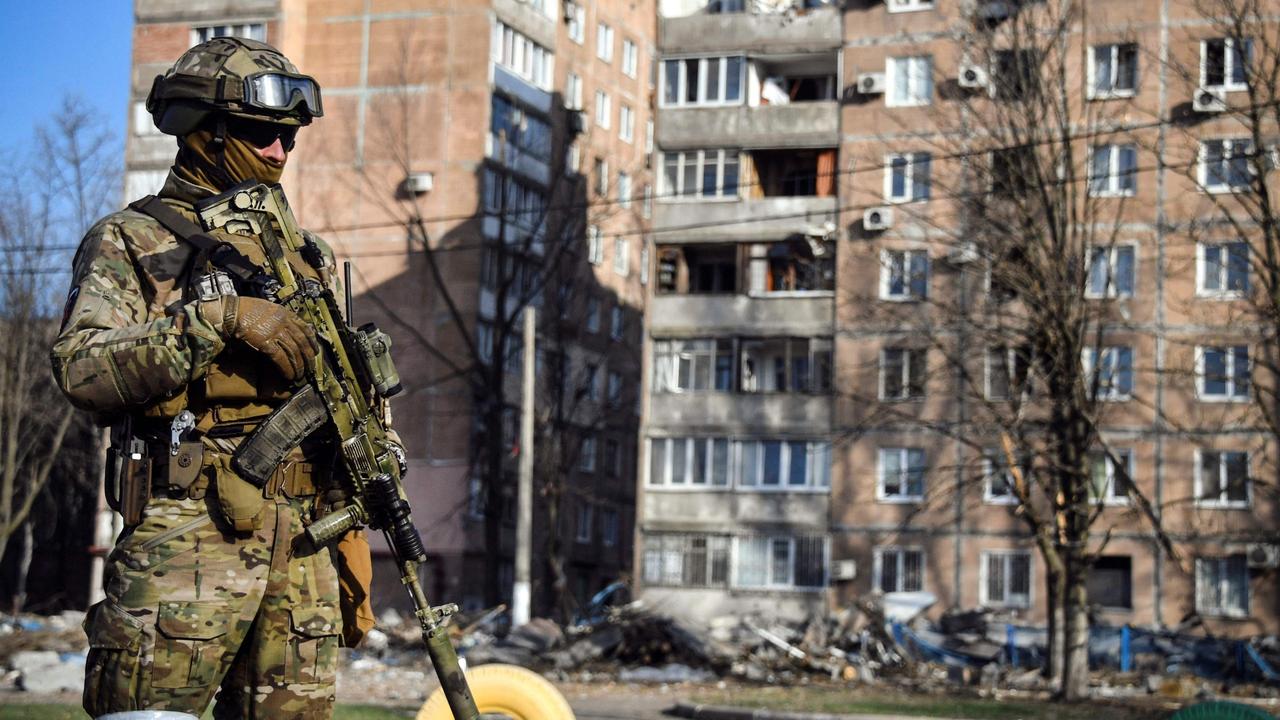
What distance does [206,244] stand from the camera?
565 cm

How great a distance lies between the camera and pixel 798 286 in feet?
156

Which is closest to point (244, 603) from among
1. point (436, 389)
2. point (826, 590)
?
point (826, 590)

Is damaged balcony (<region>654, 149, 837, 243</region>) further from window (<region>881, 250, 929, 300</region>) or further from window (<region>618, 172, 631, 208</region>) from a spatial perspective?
window (<region>618, 172, 631, 208</region>)

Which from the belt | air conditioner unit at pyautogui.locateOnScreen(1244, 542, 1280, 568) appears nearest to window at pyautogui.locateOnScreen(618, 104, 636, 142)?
→ air conditioner unit at pyautogui.locateOnScreen(1244, 542, 1280, 568)

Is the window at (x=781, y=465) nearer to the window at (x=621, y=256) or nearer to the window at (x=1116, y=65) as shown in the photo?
the window at (x=1116, y=65)

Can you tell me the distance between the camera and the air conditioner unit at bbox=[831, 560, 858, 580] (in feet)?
147

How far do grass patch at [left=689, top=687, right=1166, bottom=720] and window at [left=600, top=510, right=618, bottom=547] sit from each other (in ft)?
114

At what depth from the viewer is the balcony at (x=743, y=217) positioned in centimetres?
4697

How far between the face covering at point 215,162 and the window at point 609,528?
57313 mm

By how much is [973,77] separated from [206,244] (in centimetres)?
3358

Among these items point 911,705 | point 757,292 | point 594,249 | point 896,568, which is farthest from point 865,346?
point 911,705

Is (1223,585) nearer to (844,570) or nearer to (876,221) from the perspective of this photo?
(844,570)

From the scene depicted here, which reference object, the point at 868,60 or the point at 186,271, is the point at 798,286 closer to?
the point at 868,60

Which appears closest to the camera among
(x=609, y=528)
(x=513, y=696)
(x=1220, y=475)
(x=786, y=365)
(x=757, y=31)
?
(x=513, y=696)
